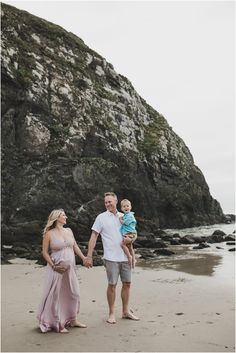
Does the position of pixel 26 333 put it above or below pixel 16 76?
below

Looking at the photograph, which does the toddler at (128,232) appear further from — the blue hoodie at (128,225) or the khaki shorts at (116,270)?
the khaki shorts at (116,270)

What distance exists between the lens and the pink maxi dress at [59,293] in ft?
22.7

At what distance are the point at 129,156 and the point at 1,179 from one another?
1373cm

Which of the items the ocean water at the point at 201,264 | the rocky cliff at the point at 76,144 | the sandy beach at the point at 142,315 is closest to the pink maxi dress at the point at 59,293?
the sandy beach at the point at 142,315

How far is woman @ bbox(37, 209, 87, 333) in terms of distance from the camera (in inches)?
273

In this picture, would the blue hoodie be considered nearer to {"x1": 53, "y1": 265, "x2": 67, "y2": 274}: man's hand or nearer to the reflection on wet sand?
{"x1": 53, "y1": 265, "x2": 67, "y2": 274}: man's hand

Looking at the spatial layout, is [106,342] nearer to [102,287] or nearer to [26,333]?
[26,333]

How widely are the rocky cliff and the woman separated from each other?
19.7 metres

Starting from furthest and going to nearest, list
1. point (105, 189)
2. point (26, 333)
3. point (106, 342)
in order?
point (105, 189), point (26, 333), point (106, 342)

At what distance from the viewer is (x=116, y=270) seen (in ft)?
25.2

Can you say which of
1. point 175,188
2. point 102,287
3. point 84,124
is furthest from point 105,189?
point 102,287

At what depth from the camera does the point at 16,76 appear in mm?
37562

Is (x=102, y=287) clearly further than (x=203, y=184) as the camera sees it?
No

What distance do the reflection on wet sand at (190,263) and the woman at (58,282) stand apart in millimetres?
8641
